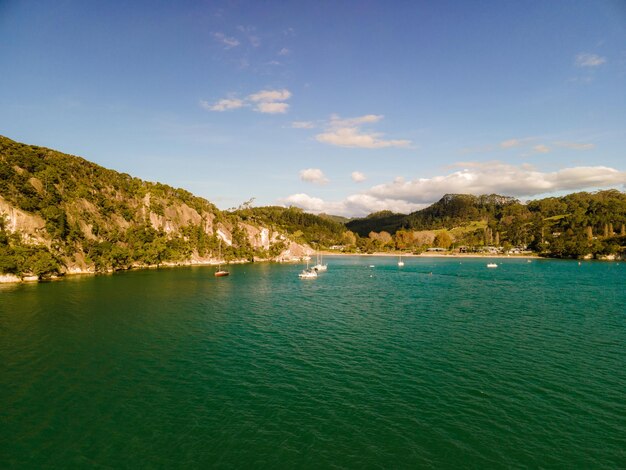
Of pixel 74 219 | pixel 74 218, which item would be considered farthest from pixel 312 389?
pixel 74 218

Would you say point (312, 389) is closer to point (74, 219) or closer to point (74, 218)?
point (74, 219)

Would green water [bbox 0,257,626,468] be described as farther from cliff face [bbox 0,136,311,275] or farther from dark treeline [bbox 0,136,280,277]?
cliff face [bbox 0,136,311,275]

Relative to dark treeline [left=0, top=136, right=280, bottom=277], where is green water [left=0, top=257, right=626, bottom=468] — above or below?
below

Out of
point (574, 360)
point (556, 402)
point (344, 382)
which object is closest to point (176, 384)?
point (344, 382)

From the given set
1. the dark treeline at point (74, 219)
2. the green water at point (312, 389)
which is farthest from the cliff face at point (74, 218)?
the green water at point (312, 389)

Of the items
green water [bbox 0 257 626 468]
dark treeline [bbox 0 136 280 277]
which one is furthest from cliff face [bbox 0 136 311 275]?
green water [bbox 0 257 626 468]
